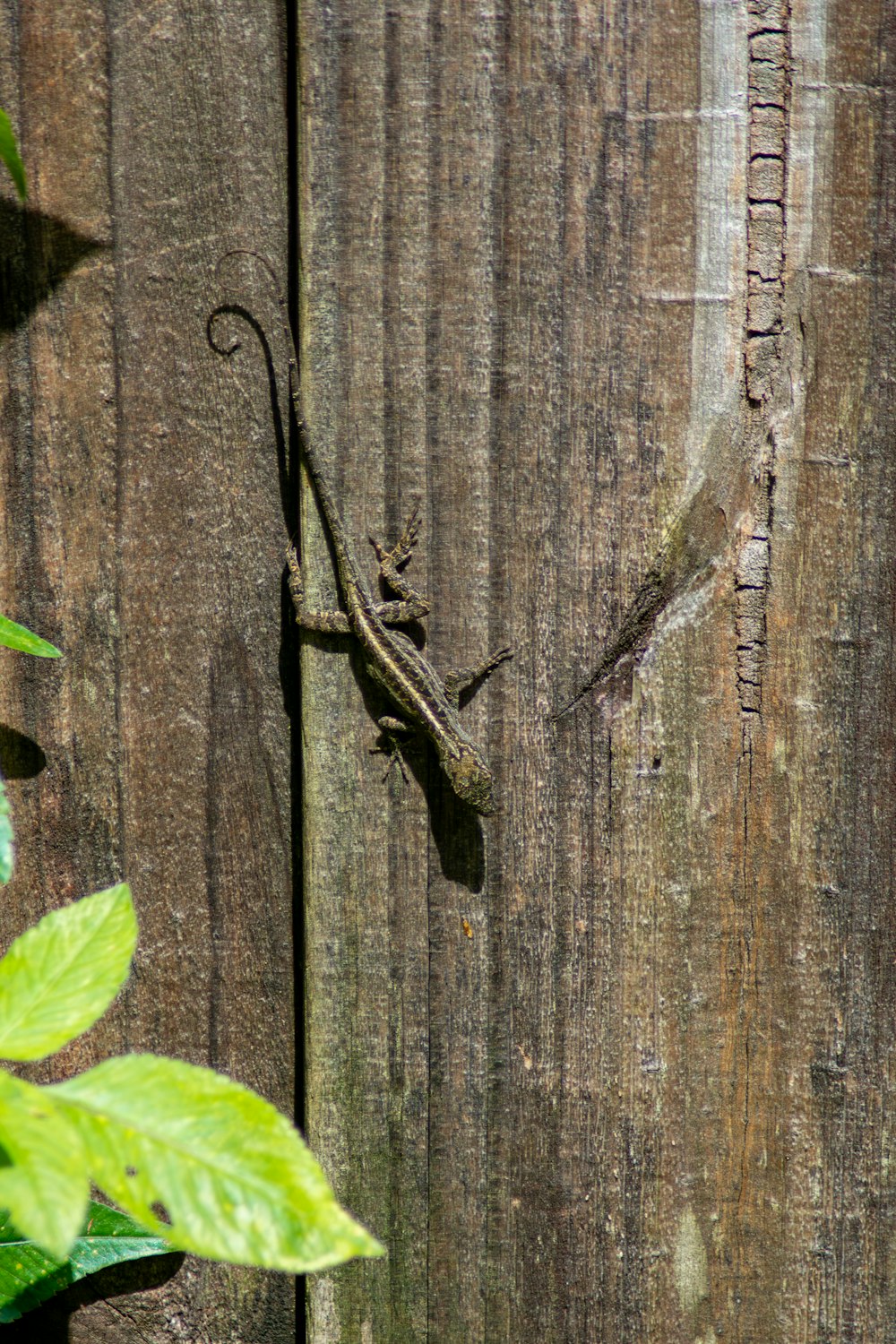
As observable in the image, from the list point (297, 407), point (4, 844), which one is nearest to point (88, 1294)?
point (4, 844)

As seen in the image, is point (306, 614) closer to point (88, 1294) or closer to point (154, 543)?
point (154, 543)

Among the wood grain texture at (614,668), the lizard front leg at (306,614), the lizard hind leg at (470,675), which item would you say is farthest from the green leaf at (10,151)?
the lizard hind leg at (470,675)

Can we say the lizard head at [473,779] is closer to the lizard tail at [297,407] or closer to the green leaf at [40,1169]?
the lizard tail at [297,407]

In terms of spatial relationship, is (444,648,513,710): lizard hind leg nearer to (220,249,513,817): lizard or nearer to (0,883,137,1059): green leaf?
(220,249,513,817): lizard

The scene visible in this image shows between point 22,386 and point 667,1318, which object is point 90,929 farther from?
point 667,1318

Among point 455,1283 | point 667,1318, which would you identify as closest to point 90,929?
point 455,1283

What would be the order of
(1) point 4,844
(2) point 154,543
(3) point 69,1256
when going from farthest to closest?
(2) point 154,543 → (3) point 69,1256 → (1) point 4,844
